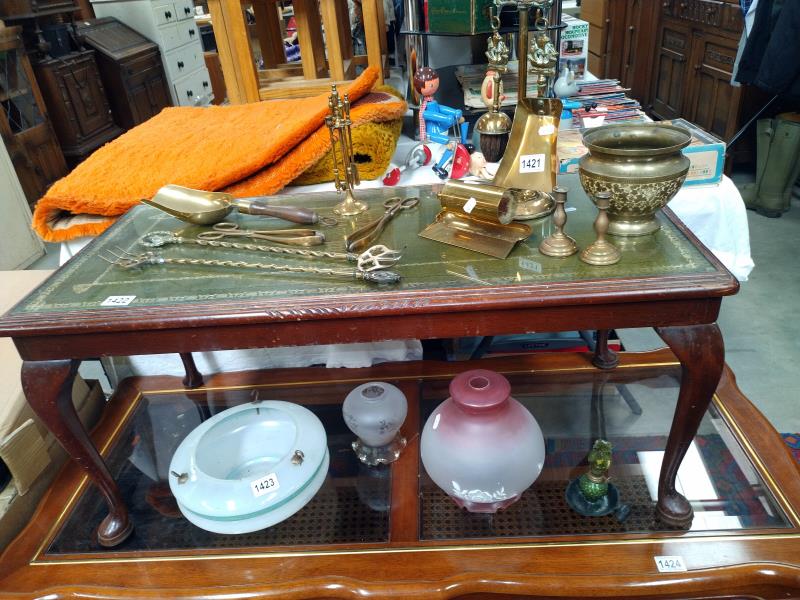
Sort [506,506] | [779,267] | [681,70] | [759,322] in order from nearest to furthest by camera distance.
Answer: [506,506], [759,322], [779,267], [681,70]

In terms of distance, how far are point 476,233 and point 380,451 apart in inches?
15.5

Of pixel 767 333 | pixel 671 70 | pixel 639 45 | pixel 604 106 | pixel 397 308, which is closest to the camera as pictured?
pixel 397 308

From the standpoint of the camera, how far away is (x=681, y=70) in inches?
109

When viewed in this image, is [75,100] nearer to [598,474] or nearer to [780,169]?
[598,474]

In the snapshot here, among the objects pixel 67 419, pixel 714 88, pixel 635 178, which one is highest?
pixel 635 178

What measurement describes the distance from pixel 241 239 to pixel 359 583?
1.59ft

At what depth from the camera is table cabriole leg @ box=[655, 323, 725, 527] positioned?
0.64m

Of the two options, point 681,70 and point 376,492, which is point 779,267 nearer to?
point 681,70

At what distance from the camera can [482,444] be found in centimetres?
76

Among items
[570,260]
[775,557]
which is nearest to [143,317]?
[570,260]

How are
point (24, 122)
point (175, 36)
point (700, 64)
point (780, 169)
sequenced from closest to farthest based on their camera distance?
point (780, 169) < point (24, 122) < point (700, 64) < point (175, 36)

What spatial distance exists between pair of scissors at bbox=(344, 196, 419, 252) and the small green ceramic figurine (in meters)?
0.44

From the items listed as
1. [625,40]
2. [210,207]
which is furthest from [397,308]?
[625,40]

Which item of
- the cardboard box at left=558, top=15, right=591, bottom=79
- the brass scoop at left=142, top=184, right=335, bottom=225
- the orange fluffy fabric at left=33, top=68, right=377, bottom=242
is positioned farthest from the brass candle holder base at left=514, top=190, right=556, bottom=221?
the cardboard box at left=558, top=15, right=591, bottom=79
